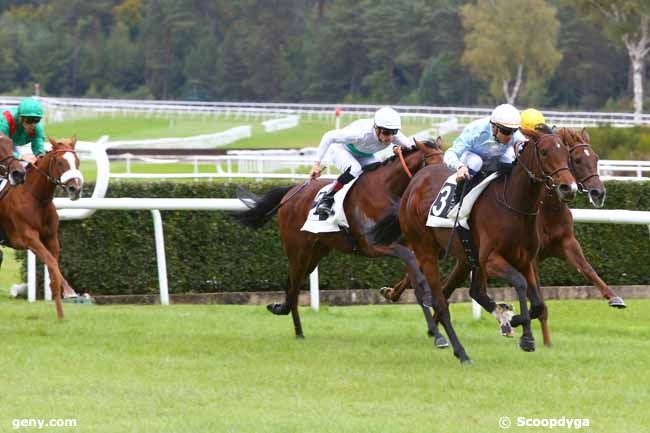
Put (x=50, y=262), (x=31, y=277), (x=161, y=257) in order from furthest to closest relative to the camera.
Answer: (x=31, y=277)
(x=161, y=257)
(x=50, y=262)

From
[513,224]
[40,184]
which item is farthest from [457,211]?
[40,184]

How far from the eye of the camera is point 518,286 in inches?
275

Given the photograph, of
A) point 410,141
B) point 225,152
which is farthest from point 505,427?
point 225,152

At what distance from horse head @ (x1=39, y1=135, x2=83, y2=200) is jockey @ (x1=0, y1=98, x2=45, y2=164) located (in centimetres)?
17

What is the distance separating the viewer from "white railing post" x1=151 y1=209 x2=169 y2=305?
9945 mm

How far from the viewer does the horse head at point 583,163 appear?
7.08 meters

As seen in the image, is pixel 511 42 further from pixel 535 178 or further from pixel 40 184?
pixel 535 178

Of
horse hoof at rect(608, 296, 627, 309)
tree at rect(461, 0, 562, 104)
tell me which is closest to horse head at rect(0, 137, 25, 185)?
horse hoof at rect(608, 296, 627, 309)

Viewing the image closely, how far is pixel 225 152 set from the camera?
96.9ft

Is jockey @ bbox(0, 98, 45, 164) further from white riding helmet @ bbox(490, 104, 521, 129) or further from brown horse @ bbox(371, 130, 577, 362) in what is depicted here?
white riding helmet @ bbox(490, 104, 521, 129)

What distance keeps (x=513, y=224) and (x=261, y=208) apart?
239cm

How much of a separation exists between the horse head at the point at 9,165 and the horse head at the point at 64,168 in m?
0.35

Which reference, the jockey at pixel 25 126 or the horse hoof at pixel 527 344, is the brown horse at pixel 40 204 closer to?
the jockey at pixel 25 126

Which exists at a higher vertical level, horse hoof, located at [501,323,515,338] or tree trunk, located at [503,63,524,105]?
horse hoof, located at [501,323,515,338]
